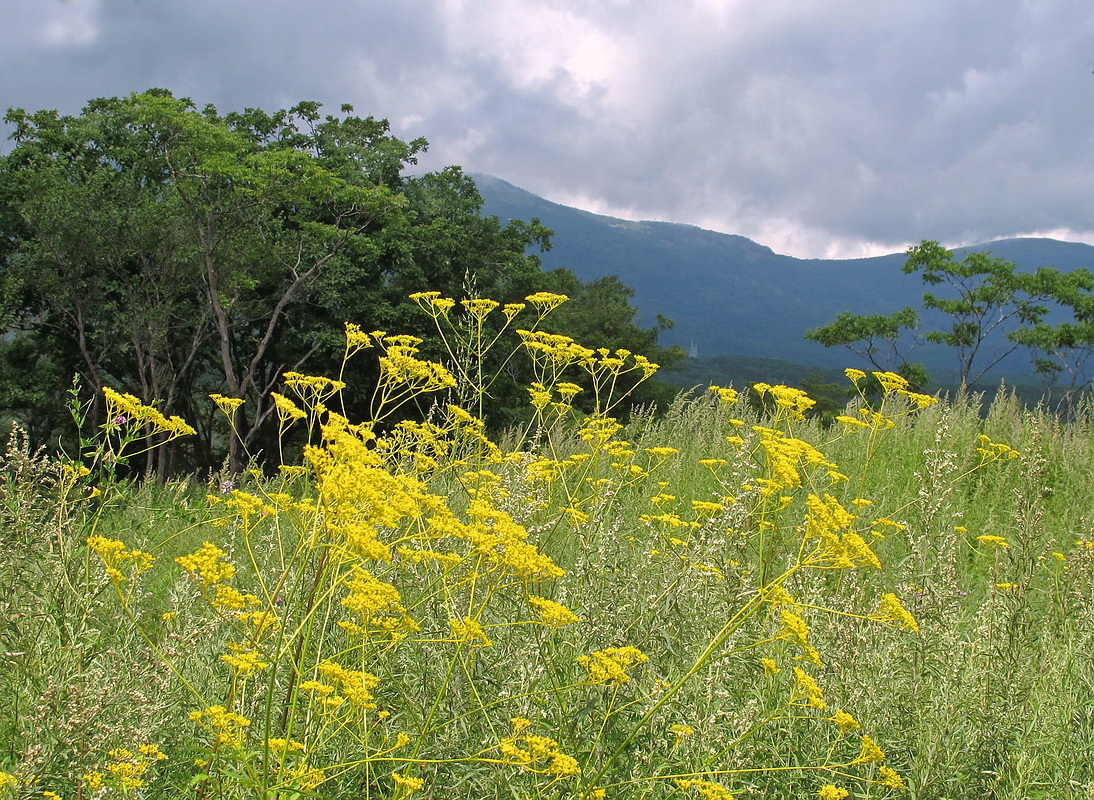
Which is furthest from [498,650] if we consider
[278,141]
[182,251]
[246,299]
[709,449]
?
[278,141]

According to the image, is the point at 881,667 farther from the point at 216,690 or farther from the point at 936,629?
the point at 216,690

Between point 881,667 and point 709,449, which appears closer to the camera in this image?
point 881,667

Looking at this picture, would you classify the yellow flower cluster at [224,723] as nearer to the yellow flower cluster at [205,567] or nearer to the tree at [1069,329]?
the yellow flower cluster at [205,567]

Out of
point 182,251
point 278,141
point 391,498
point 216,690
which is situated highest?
point 278,141

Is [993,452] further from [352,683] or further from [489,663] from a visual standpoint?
[352,683]

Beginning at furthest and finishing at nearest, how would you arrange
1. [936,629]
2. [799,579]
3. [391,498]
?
[799,579] < [936,629] < [391,498]

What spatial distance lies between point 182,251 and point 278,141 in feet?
22.3

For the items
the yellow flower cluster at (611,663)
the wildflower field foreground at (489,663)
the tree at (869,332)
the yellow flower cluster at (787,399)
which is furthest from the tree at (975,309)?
the yellow flower cluster at (611,663)

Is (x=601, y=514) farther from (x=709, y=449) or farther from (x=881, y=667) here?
(x=709, y=449)

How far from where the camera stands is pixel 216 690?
2287mm

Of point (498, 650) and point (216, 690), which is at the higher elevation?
point (498, 650)

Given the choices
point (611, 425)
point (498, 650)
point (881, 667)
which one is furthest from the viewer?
point (611, 425)

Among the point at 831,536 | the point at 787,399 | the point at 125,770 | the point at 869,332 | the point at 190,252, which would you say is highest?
the point at 869,332

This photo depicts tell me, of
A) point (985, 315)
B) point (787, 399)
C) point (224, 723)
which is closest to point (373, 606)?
point (224, 723)
